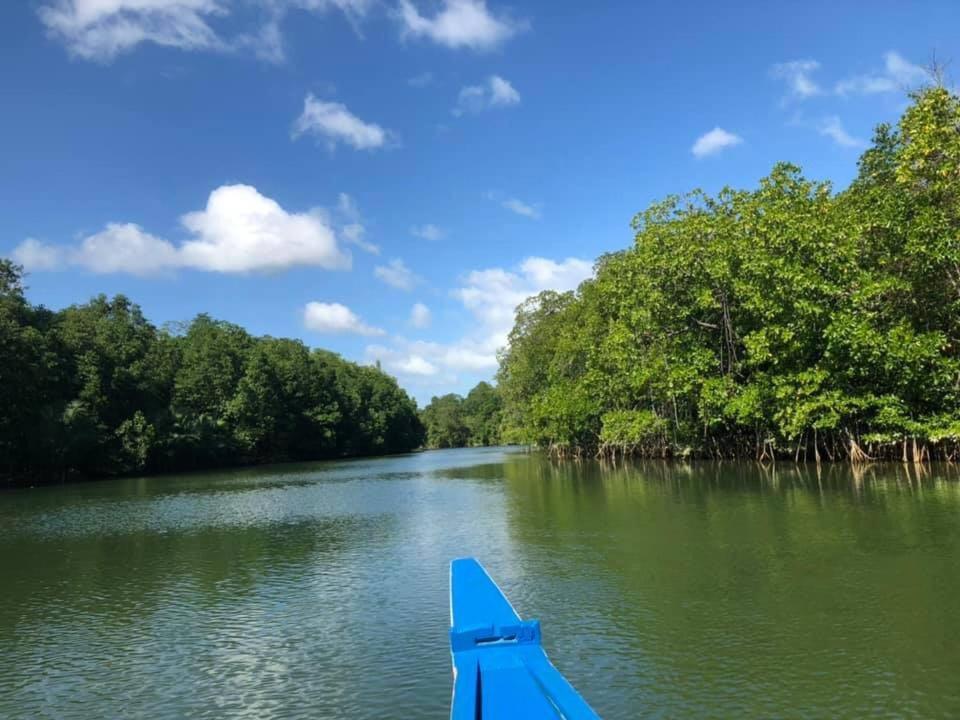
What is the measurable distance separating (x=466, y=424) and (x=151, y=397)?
88.3 meters

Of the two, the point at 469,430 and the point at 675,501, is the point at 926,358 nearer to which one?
the point at 675,501

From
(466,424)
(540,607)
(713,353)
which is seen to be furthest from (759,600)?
(466,424)

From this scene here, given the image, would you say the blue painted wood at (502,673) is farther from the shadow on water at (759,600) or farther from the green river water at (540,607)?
the shadow on water at (759,600)

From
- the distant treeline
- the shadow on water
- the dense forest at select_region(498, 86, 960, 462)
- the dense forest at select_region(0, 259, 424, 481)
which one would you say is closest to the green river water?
the shadow on water

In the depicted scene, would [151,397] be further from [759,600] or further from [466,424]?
[466,424]

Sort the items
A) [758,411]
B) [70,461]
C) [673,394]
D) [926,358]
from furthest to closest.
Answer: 1. [70,461]
2. [673,394]
3. [758,411]
4. [926,358]

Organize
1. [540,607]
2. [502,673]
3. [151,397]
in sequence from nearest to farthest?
[502,673]
[540,607]
[151,397]

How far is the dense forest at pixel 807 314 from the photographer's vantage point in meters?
23.8

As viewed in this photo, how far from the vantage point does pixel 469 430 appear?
146 m

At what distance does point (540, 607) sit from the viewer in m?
10.3

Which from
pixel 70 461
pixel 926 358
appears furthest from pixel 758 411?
pixel 70 461

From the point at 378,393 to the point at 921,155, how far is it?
302ft

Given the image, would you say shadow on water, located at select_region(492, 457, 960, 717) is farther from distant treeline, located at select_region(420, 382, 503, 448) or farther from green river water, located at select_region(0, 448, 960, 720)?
distant treeline, located at select_region(420, 382, 503, 448)

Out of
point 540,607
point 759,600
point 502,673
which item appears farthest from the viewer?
point 540,607
